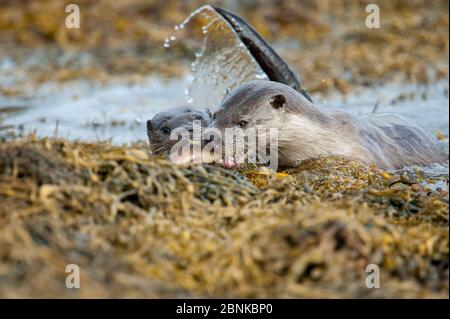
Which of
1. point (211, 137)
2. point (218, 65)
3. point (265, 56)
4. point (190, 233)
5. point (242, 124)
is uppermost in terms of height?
point (218, 65)

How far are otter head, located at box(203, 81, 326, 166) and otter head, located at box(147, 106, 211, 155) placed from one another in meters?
0.36

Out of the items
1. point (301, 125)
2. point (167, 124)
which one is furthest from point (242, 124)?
point (167, 124)

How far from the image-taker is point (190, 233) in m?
2.61

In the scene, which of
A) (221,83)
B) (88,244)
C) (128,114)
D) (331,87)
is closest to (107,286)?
(88,244)

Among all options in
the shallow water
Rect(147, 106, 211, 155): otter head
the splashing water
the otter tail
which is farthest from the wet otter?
the shallow water

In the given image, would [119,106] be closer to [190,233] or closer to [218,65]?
[218,65]

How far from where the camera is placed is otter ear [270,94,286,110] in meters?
3.81

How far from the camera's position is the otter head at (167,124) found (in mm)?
4124

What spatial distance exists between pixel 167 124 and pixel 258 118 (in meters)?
0.61

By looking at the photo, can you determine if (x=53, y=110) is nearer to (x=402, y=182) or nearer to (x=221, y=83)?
(x=221, y=83)

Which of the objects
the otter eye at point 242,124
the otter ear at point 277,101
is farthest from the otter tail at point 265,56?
the otter eye at point 242,124

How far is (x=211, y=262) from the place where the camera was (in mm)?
2426

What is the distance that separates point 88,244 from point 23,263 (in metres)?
0.22

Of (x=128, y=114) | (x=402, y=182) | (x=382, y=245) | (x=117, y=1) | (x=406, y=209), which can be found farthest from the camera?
(x=117, y=1)
